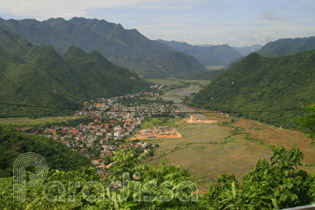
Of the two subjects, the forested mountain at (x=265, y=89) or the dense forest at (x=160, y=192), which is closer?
the dense forest at (x=160, y=192)

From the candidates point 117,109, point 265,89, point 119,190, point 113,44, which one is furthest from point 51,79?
point 113,44

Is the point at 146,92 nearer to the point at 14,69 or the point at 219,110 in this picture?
the point at 219,110

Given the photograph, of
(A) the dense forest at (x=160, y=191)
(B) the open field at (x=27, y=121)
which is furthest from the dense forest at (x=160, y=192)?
(B) the open field at (x=27, y=121)

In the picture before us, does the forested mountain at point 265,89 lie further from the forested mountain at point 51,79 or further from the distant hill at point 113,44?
the distant hill at point 113,44

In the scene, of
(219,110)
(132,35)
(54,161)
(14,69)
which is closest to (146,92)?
(219,110)

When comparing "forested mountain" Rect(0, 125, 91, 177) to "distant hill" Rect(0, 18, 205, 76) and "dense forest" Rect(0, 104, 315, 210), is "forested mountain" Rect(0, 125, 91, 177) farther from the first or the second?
"distant hill" Rect(0, 18, 205, 76)
